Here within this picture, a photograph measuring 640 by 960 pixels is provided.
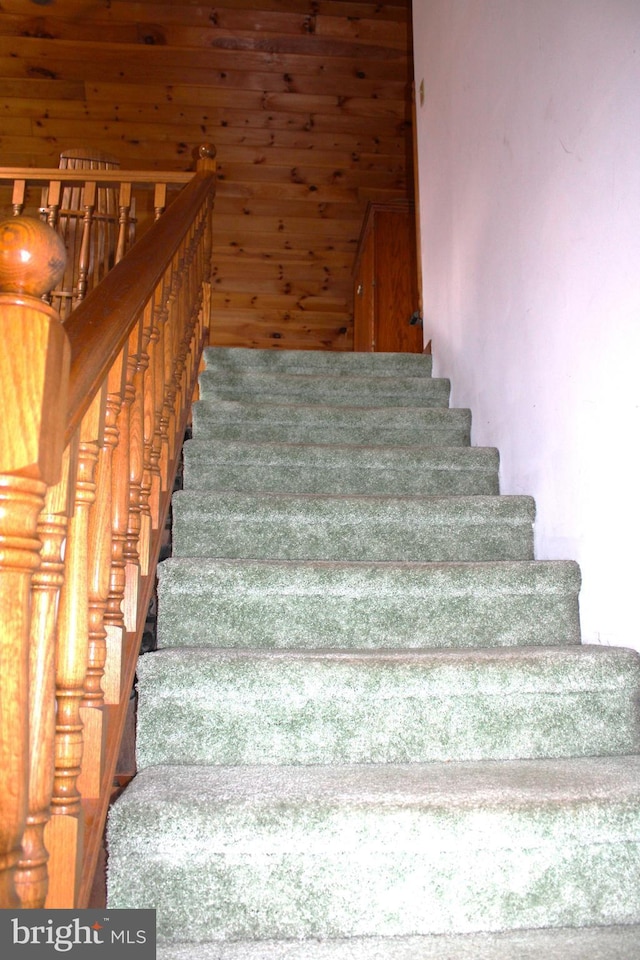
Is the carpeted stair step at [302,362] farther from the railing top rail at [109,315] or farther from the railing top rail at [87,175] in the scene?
the railing top rail at [109,315]

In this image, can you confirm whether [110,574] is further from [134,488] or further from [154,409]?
[154,409]

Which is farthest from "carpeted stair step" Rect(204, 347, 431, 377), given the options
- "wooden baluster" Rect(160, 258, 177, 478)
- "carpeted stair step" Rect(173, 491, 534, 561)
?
"carpeted stair step" Rect(173, 491, 534, 561)

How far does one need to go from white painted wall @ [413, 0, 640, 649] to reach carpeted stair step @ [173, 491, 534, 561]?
0.12m

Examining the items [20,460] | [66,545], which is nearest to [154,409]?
[66,545]

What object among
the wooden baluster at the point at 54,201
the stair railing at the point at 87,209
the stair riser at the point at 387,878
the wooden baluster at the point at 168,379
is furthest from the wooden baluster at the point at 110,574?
the wooden baluster at the point at 54,201

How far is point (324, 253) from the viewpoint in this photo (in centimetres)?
579

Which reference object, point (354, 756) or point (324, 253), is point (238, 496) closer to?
point (354, 756)

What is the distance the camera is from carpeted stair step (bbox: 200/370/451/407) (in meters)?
2.77

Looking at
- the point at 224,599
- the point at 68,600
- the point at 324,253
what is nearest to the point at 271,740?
the point at 224,599

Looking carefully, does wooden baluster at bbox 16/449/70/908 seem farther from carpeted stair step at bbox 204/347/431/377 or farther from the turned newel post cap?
carpeted stair step at bbox 204/347/431/377

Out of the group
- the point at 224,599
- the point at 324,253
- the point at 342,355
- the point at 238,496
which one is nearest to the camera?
the point at 224,599

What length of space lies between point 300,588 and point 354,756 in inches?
15.0

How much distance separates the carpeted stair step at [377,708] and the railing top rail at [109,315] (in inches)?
23.5

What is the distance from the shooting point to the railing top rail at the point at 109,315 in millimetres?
941
